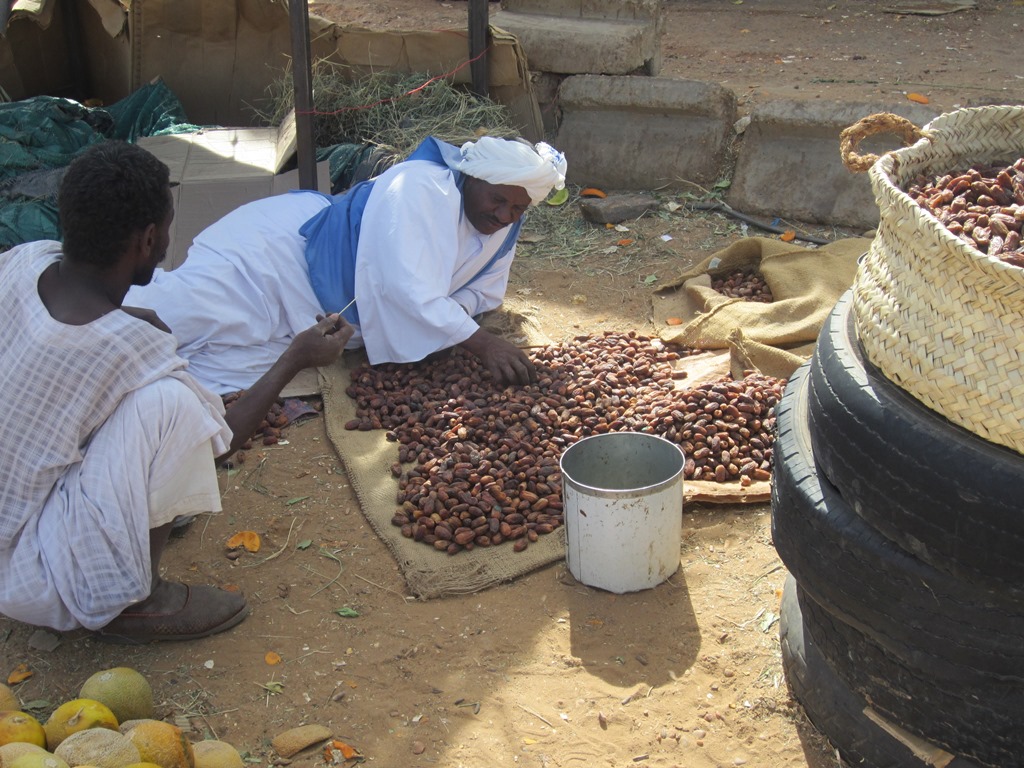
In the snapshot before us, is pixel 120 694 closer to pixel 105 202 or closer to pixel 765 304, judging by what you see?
pixel 105 202

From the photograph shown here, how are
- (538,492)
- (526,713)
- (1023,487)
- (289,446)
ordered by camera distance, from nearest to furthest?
(1023,487), (526,713), (538,492), (289,446)

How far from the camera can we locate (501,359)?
444cm

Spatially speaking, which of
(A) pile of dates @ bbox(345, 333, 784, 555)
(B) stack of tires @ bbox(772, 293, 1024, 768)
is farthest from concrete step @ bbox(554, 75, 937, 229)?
(B) stack of tires @ bbox(772, 293, 1024, 768)

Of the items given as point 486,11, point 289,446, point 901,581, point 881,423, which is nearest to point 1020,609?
point 901,581

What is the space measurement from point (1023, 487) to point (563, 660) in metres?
1.52

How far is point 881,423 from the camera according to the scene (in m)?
2.14

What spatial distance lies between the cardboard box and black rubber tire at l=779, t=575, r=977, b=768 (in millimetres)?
4143

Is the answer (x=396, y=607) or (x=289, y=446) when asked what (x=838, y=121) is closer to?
(x=289, y=446)

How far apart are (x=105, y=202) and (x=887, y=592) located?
82.5 inches

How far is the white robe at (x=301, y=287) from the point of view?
444 centimetres

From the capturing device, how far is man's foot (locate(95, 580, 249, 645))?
9.89ft


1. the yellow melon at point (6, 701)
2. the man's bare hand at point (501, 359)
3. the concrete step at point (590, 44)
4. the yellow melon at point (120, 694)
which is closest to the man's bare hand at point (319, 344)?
the man's bare hand at point (501, 359)

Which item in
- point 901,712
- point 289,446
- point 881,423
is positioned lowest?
point 289,446

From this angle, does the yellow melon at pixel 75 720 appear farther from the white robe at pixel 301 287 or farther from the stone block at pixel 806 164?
the stone block at pixel 806 164
